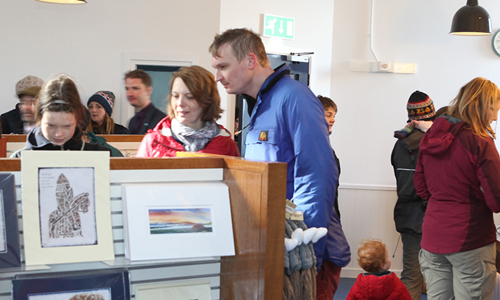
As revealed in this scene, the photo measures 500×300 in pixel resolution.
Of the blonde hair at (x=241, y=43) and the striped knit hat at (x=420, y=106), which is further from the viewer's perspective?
the striped knit hat at (x=420, y=106)

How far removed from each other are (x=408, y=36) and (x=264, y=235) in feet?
15.2

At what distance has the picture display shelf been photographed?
1246 mm

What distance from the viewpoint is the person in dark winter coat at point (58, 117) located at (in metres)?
1.46

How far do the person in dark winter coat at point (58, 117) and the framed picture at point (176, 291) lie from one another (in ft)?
1.71

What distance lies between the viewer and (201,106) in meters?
2.18

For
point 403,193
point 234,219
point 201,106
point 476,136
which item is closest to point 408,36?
point 403,193

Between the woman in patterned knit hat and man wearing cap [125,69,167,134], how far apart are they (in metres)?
0.15

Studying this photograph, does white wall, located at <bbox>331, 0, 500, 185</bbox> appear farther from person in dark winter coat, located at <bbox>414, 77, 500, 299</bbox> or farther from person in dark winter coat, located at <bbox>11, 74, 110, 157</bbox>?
person in dark winter coat, located at <bbox>11, 74, 110, 157</bbox>

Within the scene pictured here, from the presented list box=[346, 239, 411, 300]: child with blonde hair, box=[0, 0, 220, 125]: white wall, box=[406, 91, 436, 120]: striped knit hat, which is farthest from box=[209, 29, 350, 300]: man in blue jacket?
box=[0, 0, 220, 125]: white wall

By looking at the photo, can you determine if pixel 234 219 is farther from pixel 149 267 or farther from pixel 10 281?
pixel 10 281

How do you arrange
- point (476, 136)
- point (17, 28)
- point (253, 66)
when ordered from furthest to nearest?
1. point (17, 28)
2. point (476, 136)
3. point (253, 66)

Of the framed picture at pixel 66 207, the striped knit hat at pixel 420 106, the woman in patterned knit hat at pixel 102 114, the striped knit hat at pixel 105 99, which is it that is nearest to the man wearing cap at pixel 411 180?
the striped knit hat at pixel 420 106

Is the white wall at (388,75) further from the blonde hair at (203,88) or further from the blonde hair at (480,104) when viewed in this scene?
the blonde hair at (203,88)

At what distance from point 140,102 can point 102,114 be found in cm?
36
